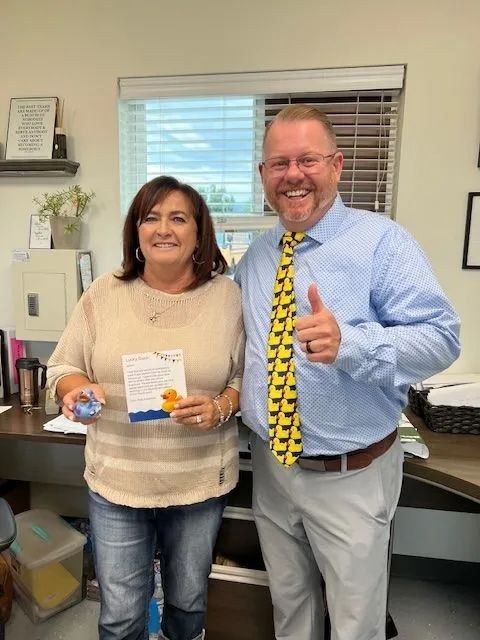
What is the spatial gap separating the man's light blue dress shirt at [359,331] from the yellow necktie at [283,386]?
2 centimetres

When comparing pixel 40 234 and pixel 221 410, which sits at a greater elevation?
pixel 40 234

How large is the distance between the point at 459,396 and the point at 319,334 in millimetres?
959

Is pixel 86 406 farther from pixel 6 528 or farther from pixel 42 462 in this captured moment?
pixel 42 462

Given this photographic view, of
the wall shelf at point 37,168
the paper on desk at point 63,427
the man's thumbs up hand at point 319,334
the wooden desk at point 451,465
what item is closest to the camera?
the man's thumbs up hand at point 319,334

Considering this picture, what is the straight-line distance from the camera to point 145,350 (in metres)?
1.16

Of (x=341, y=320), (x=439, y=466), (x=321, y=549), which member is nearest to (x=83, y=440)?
(x=321, y=549)

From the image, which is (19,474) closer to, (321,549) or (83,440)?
(83,440)

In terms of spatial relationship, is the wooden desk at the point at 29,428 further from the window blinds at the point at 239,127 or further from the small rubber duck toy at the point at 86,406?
the window blinds at the point at 239,127

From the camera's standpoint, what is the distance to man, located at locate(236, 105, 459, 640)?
3.43 feet

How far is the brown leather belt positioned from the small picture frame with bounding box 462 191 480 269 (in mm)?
1060

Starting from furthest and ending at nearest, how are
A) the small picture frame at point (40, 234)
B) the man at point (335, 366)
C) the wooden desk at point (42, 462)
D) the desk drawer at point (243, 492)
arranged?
the wooden desk at point (42, 462) → the small picture frame at point (40, 234) → the desk drawer at point (243, 492) → the man at point (335, 366)

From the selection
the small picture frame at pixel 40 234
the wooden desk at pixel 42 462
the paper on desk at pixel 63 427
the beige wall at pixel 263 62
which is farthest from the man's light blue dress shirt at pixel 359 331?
the wooden desk at pixel 42 462

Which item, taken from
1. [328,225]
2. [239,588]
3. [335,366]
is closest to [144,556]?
[239,588]

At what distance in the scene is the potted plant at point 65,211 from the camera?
79.9 inches
